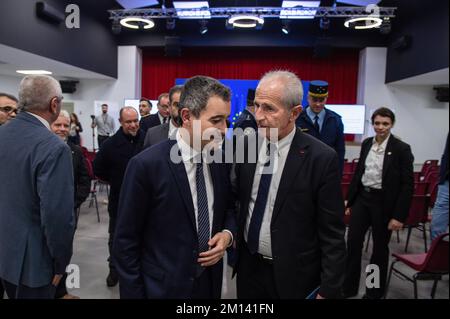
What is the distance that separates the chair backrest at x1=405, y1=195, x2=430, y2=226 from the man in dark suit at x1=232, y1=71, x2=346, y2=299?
104 inches

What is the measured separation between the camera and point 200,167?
1.23 metres

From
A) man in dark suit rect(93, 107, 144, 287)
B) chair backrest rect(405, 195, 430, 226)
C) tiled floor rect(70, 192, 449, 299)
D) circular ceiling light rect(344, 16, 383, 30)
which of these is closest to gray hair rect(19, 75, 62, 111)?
man in dark suit rect(93, 107, 144, 287)

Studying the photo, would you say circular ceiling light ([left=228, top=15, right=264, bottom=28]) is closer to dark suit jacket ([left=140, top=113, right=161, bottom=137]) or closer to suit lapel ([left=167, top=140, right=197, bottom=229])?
dark suit jacket ([left=140, top=113, right=161, bottom=137])

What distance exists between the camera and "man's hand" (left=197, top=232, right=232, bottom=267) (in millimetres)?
1192

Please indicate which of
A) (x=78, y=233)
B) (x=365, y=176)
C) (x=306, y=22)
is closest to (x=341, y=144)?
(x=365, y=176)

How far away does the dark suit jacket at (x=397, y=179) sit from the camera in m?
2.40

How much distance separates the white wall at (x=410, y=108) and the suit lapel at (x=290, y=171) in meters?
7.47

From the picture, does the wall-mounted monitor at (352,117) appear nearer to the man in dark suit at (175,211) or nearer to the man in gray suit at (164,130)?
the man in gray suit at (164,130)

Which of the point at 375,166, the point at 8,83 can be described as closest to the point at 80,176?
the point at 375,166

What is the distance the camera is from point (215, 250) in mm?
1202

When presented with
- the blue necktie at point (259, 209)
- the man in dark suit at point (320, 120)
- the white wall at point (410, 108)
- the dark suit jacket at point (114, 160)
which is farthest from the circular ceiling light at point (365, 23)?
the blue necktie at point (259, 209)

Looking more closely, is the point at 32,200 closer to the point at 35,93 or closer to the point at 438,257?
the point at 35,93

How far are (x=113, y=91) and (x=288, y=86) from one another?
8.54 m

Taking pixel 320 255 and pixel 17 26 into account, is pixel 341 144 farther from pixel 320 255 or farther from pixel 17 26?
pixel 17 26
